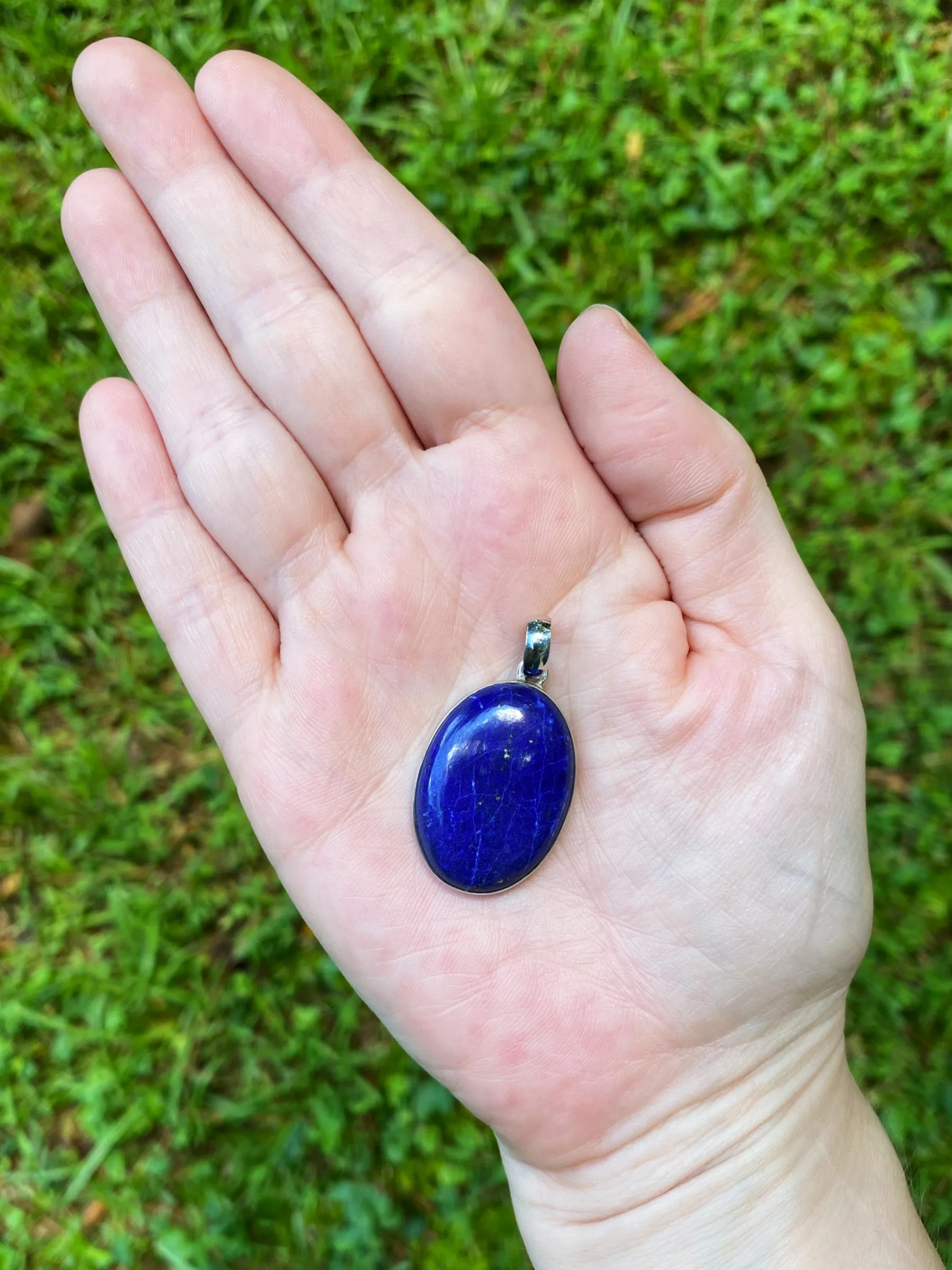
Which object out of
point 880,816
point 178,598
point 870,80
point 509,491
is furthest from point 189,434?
point 870,80

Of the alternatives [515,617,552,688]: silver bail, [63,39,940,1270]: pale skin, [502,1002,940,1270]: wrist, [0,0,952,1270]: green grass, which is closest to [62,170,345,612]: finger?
[63,39,940,1270]: pale skin

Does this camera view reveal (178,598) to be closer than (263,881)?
Yes

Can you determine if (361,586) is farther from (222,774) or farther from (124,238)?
(222,774)

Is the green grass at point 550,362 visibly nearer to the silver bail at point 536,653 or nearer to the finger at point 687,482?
the finger at point 687,482

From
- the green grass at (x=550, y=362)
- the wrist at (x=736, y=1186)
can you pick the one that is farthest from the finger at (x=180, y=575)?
the wrist at (x=736, y=1186)

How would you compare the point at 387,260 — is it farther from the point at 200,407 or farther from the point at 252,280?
the point at 200,407

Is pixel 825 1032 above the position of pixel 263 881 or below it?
above
